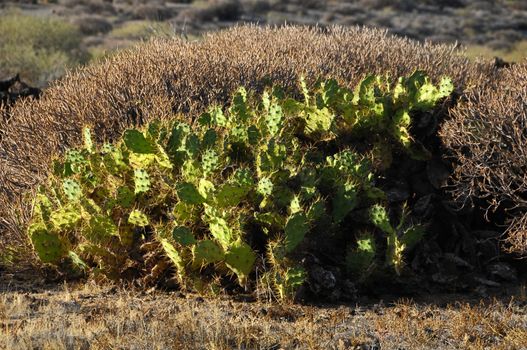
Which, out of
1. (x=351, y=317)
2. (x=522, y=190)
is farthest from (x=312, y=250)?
(x=522, y=190)

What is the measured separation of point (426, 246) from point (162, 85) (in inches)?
129

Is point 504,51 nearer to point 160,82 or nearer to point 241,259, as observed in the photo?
point 160,82

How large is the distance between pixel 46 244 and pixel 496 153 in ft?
13.6

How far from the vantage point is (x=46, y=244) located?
22.6ft

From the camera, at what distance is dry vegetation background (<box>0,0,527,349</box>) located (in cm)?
560

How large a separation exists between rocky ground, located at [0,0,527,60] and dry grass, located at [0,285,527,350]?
2041 cm

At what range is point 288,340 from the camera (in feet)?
18.2

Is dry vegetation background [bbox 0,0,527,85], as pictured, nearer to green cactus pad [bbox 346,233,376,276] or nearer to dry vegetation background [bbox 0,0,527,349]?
dry vegetation background [bbox 0,0,527,349]

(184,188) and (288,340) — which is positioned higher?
(184,188)

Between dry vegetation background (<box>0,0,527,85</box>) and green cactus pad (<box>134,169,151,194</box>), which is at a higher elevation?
green cactus pad (<box>134,169,151,194</box>)

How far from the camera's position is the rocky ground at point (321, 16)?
29.5 m

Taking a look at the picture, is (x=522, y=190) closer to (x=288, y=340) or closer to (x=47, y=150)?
(x=288, y=340)

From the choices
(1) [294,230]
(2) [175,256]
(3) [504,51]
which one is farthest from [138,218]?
(3) [504,51]

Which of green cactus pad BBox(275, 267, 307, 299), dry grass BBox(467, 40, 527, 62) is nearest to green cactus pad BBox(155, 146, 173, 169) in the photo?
green cactus pad BBox(275, 267, 307, 299)
